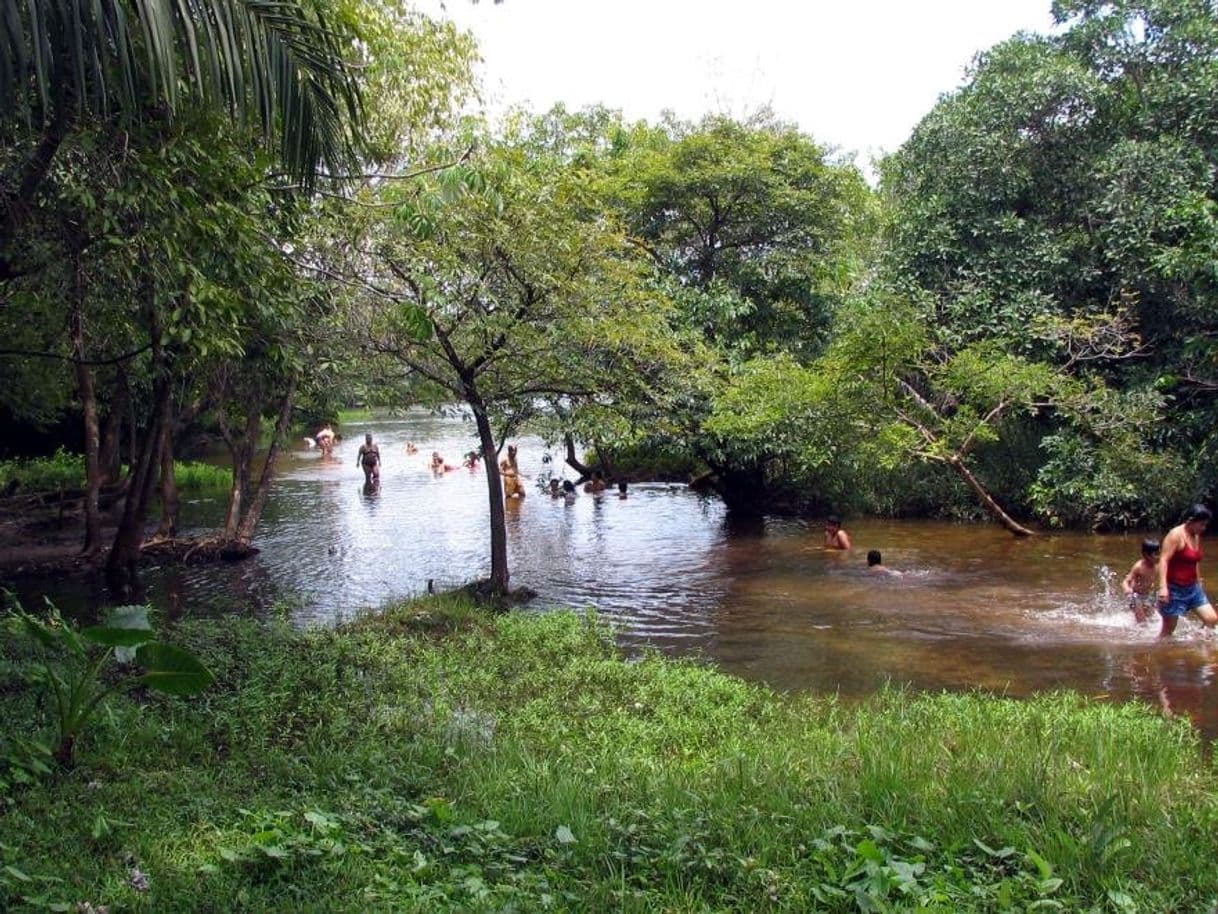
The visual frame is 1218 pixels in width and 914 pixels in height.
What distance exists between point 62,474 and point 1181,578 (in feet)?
79.1

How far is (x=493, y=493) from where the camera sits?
513 inches

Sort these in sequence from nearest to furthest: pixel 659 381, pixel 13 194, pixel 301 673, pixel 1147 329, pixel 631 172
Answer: pixel 13 194 < pixel 301 673 < pixel 659 381 < pixel 1147 329 < pixel 631 172

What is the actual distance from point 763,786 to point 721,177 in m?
15.0

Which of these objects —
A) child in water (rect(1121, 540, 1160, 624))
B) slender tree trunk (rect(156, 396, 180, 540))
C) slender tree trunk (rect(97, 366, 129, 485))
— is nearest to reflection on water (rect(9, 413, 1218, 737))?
child in water (rect(1121, 540, 1160, 624))

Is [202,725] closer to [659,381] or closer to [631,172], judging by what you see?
[659,381]

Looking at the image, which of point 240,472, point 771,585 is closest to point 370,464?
point 240,472

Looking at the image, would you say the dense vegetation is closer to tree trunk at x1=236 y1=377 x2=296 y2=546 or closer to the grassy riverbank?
the grassy riverbank

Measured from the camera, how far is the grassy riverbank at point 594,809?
4023 mm

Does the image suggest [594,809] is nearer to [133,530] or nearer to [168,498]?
[133,530]

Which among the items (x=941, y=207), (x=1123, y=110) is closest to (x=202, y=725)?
(x=941, y=207)

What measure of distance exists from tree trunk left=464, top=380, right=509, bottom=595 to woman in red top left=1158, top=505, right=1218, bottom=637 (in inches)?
303

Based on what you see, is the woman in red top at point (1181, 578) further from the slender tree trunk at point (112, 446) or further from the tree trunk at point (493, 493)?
the slender tree trunk at point (112, 446)

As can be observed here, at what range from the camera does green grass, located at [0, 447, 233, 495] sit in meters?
23.1

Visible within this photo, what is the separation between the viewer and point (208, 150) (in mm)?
7266
